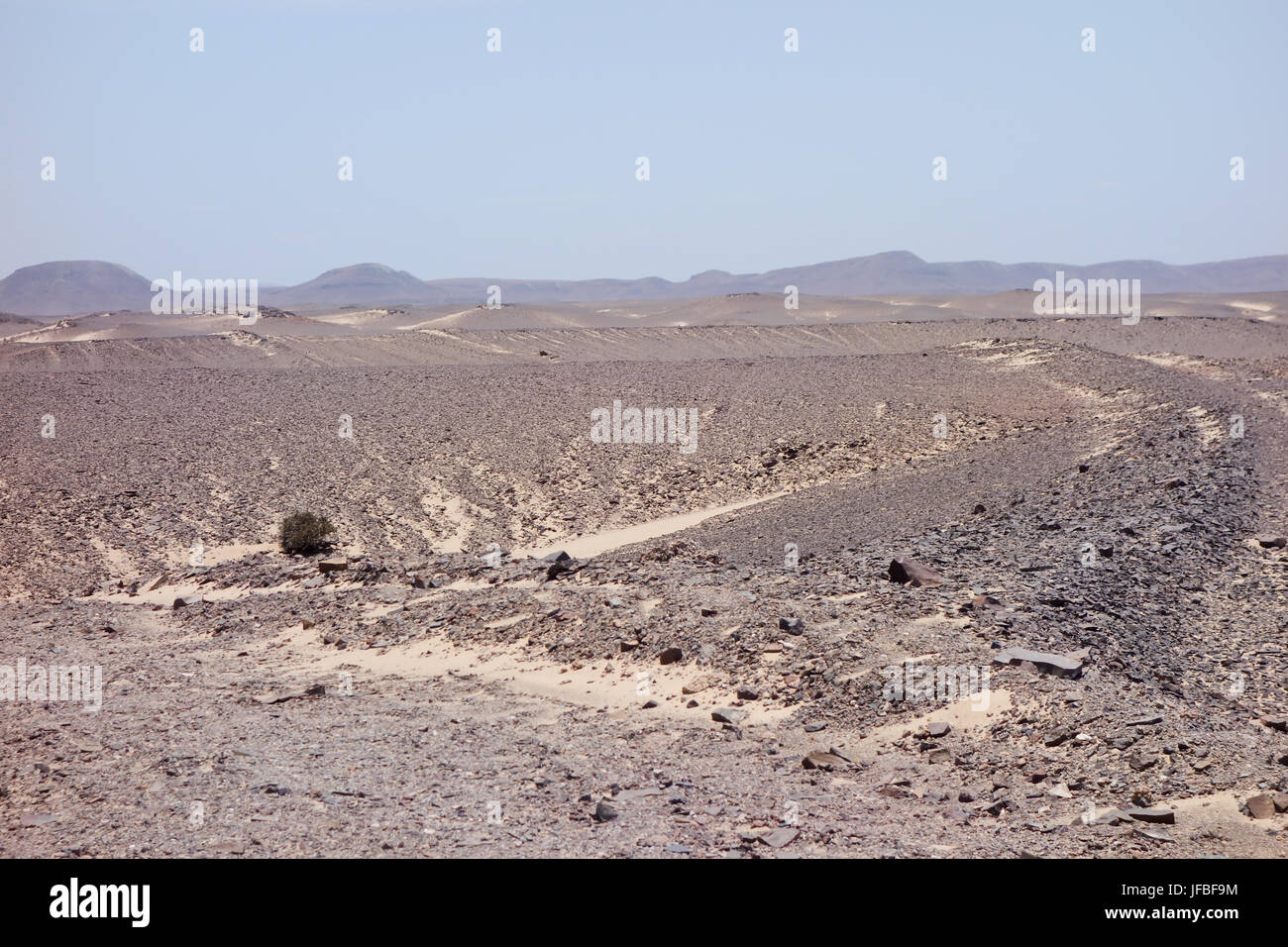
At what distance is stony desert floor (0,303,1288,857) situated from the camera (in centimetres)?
621

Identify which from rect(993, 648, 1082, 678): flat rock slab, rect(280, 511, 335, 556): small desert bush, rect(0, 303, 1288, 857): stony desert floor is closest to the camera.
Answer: rect(0, 303, 1288, 857): stony desert floor

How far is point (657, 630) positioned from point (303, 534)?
789 centimetres

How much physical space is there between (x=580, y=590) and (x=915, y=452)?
39.1ft

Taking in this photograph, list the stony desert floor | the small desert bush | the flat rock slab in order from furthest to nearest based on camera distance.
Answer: the small desert bush
the flat rock slab
the stony desert floor

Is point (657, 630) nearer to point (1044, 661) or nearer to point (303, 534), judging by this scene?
point (1044, 661)

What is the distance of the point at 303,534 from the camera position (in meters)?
16.0

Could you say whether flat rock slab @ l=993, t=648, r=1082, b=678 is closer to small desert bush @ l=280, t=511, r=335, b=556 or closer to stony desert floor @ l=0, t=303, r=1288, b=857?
stony desert floor @ l=0, t=303, r=1288, b=857

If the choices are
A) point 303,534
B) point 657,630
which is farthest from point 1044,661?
point 303,534

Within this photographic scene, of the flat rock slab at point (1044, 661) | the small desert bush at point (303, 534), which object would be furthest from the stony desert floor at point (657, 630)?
the small desert bush at point (303, 534)

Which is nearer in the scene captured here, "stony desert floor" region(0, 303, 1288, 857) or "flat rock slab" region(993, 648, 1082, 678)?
"stony desert floor" region(0, 303, 1288, 857)

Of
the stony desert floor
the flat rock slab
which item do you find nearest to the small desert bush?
the stony desert floor

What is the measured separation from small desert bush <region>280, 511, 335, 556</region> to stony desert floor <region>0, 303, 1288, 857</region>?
0.30m
